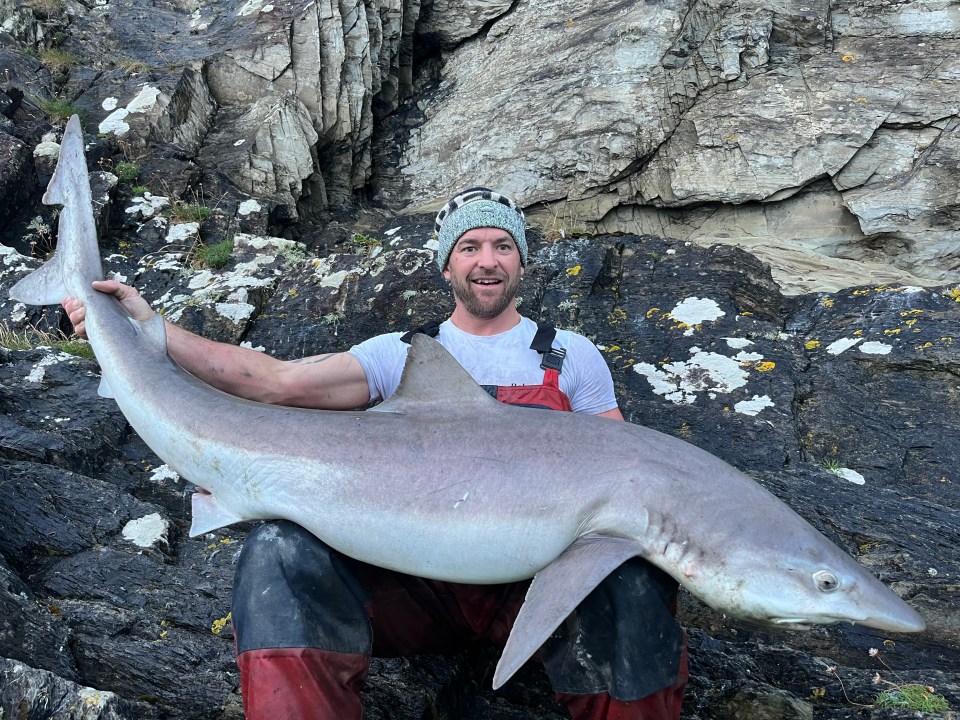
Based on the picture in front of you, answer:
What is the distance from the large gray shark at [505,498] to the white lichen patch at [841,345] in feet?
Result: 7.61

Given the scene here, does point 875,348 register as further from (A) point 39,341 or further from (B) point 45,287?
(A) point 39,341

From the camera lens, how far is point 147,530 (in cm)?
393

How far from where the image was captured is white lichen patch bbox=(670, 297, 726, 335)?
17.1 ft

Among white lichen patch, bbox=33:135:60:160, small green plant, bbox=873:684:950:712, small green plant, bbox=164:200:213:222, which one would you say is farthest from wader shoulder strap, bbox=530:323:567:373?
white lichen patch, bbox=33:135:60:160

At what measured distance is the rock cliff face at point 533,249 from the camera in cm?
356

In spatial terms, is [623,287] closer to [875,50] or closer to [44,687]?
[44,687]

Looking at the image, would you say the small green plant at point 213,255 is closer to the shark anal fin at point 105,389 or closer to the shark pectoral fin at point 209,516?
the shark anal fin at point 105,389

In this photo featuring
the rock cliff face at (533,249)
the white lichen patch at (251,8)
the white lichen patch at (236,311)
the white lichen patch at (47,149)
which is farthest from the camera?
the white lichen patch at (251,8)

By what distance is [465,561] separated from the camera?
278cm

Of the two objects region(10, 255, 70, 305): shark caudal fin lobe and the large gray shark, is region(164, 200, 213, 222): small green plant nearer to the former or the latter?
region(10, 255, 70, 305): shark caudal fin lobe

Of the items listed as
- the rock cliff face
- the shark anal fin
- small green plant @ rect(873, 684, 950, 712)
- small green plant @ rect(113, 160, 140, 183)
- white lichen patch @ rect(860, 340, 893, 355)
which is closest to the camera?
small green plant @ rect(873, 684, 950, 712)

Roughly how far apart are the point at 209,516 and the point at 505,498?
121 cm

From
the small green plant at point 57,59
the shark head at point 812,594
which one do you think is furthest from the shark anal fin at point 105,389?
the small green plant at point 57,59

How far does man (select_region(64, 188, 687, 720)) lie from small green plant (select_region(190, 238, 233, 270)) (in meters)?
2.67
